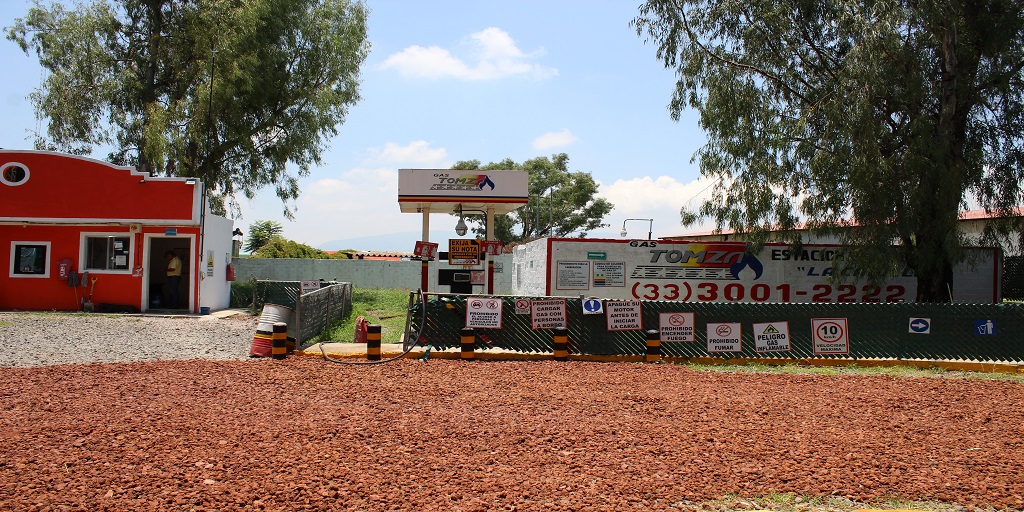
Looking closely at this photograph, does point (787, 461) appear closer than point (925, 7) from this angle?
Yes

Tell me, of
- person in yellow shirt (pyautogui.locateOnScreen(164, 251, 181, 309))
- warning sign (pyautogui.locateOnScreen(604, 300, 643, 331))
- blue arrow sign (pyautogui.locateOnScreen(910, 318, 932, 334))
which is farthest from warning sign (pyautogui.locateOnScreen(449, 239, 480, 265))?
blue arrow sign (pyautogui.locateOnScreen(910, 318, 932, 334))

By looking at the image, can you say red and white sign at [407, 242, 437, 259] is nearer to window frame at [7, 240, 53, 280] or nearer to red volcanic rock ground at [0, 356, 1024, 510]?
red volcanic rock ground at [0, 356, 1024, 510]

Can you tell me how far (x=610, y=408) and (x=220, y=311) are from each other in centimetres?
1755

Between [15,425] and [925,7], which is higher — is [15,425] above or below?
below

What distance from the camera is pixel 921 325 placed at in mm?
14148

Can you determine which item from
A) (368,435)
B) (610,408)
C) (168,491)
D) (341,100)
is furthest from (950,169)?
(341,100)

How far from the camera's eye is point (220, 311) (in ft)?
75.5

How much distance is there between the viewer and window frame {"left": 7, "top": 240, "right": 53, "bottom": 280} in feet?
69.0

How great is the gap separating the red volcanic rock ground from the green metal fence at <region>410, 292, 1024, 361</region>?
2.39 meters

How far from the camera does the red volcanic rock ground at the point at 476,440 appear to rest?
5676 millimetres

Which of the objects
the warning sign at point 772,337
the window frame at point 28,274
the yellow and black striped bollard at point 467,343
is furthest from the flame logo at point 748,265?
the window frame at point 28,274

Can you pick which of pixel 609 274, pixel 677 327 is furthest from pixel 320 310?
pixel 609 274

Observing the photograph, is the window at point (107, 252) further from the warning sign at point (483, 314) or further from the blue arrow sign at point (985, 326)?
the blue arrow sign at point (985, 326)

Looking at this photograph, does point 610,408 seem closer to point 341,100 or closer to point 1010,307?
point 1010,307
